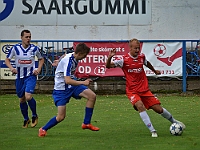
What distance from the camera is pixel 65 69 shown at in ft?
34.9

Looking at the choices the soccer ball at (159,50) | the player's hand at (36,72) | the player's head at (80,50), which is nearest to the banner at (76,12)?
the soccer ball at (159,50)

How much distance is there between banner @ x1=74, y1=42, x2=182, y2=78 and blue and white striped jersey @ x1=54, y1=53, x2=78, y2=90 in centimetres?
957

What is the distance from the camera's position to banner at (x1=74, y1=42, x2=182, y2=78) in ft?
67.6

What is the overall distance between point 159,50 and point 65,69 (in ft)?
34.0

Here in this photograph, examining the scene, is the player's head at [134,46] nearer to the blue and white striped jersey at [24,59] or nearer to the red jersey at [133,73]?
the red jersey at [133,73]

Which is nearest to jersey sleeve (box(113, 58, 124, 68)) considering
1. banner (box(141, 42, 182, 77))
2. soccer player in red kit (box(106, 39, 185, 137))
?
soccer player in red kit (box(106, 39, 185, 137))

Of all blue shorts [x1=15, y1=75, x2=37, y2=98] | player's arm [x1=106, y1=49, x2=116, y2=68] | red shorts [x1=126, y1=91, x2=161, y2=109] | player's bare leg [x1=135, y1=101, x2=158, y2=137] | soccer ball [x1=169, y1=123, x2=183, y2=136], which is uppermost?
player's arm [x1=106, y1=49, x2=116, y2=68]

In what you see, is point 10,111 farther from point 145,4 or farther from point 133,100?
point 145,4

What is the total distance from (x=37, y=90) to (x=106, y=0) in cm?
445

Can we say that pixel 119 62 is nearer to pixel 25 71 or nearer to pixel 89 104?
pixel 89 104

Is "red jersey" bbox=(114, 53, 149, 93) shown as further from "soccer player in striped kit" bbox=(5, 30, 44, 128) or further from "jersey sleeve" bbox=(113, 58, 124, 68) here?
"soccer player in striped kit" bbox=(5, 30, 44, 128)

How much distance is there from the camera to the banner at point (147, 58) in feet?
67.6

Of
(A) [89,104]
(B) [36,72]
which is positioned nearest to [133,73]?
(A) [89,104]

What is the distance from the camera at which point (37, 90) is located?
2120 centimetres
